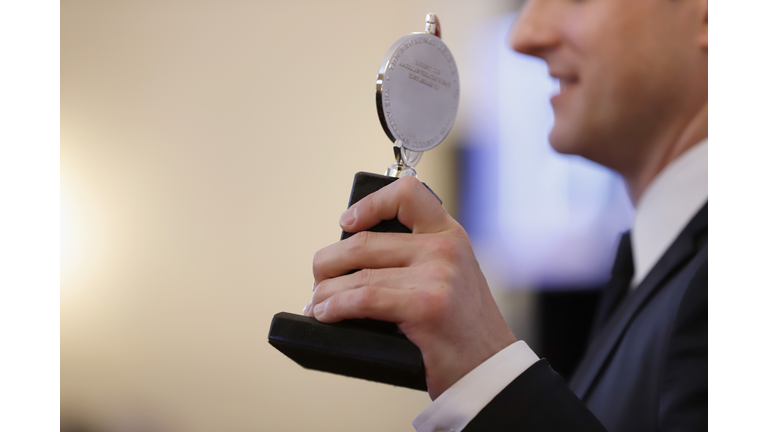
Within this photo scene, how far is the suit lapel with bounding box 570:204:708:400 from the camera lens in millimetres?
875

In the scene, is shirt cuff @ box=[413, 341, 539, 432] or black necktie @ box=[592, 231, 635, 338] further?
black necktie @ box=[592, 231, 635, 338]

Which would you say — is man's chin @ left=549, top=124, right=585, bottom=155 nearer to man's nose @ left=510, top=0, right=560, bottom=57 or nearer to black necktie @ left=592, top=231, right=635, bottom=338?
man's nose @ left=510, top=0, right=560, bottom=57

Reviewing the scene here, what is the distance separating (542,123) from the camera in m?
1.65

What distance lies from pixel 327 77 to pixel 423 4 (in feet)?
1.42

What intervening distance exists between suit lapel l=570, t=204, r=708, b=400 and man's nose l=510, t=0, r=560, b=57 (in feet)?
1.70

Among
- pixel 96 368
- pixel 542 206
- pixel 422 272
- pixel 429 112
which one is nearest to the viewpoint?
pixel 422 272

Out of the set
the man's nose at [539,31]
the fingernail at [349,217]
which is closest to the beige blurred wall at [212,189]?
the man's nose at [539,31]

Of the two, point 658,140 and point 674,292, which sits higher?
point 658,140

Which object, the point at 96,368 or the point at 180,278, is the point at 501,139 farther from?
the point at 96,368

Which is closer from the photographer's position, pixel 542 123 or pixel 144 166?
pixel 542 123

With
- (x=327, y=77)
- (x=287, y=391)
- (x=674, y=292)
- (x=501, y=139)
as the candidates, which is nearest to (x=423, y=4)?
(x=327, y=77)

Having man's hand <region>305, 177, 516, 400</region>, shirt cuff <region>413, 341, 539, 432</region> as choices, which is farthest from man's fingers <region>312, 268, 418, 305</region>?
shirt cuff <region>413, 341, 539, 432</region>

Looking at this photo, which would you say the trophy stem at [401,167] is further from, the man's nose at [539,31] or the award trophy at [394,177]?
the man's nose at [539,31]

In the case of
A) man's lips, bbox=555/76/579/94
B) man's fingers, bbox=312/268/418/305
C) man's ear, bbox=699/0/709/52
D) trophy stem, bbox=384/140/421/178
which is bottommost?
man's fingers, bbox=312/268/418/305
